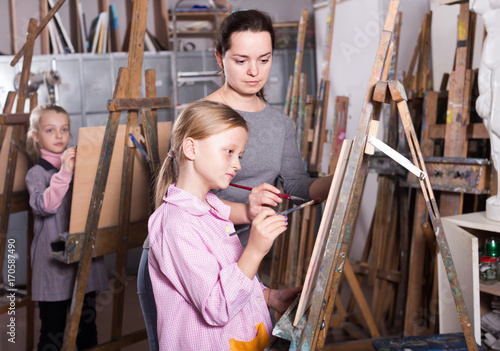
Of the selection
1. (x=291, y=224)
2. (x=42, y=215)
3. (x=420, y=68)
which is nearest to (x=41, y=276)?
(x=42, y=215)

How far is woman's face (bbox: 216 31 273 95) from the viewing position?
60.4 inches

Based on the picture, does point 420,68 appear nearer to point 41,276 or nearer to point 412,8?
point 412,8

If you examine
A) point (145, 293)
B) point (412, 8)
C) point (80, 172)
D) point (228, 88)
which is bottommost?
point (145, 293)

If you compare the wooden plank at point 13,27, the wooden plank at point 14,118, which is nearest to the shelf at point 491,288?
the wooden plank at point 14,118

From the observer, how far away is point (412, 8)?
11.9ft

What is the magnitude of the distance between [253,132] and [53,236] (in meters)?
1.17

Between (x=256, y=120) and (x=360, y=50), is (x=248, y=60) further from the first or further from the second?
(x=360, y=50)

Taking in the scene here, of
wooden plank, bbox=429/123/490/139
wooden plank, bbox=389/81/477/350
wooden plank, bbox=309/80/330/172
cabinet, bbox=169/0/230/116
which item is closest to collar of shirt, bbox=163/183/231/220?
wooden plank, bbox=389/81/477/350

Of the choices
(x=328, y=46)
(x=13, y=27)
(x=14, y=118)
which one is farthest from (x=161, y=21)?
(x=14, y=118)

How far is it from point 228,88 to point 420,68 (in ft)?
5.94

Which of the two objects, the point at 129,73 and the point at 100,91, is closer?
the point at 129,73

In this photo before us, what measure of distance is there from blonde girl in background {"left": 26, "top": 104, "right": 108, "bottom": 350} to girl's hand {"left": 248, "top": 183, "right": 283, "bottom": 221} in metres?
1.04

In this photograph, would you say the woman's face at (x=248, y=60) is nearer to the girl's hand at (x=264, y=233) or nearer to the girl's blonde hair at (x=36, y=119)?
the girl's hand at (x=264, y=233)

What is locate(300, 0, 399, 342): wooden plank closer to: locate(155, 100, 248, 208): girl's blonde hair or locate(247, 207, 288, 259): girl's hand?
locate(247, 207, 288, 259): girl's hand
